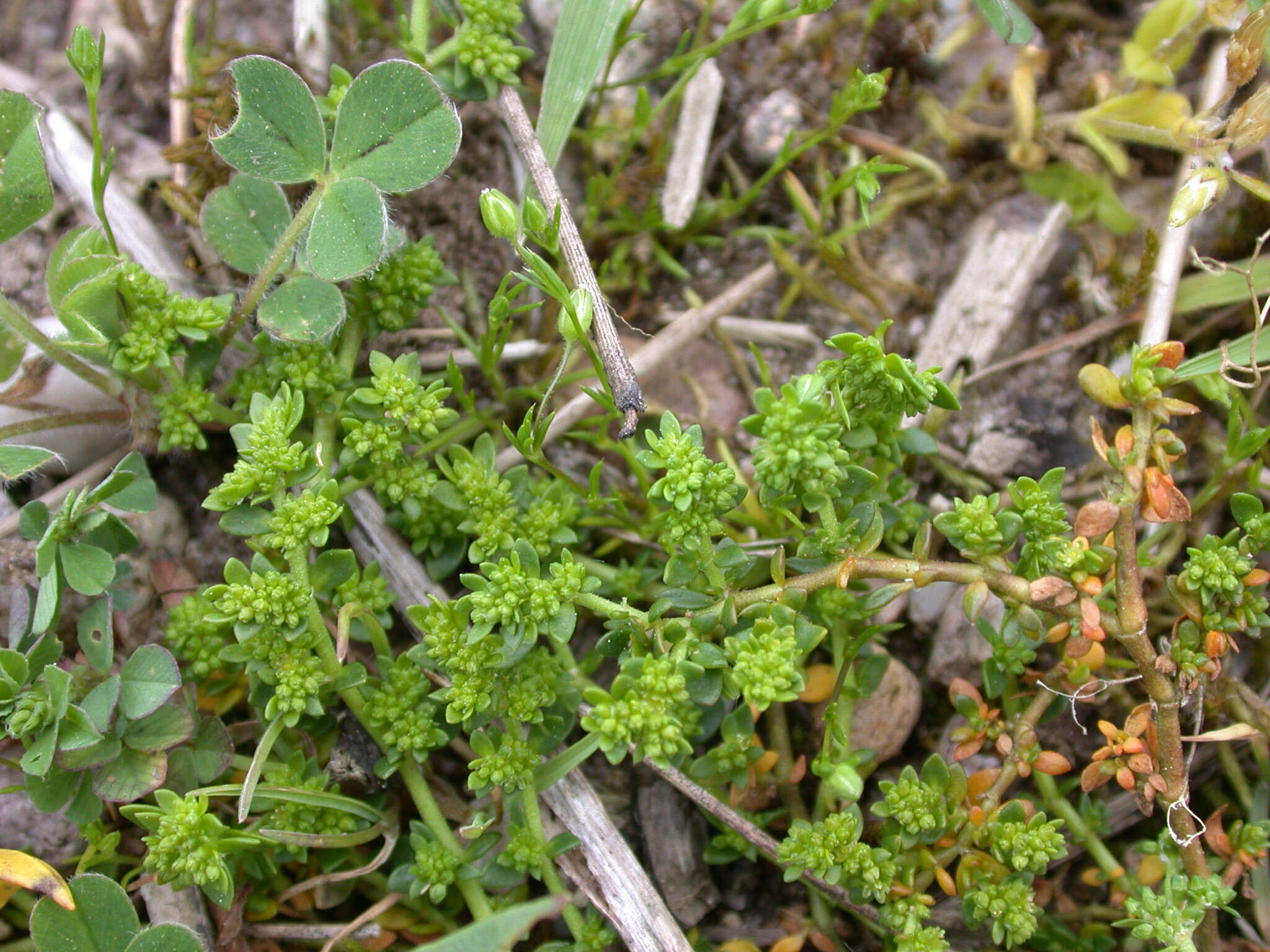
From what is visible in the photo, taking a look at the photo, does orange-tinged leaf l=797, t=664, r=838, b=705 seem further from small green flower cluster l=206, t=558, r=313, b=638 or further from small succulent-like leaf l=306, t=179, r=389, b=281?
small succulent-like leaf l=306, t=179, r=389, b=281

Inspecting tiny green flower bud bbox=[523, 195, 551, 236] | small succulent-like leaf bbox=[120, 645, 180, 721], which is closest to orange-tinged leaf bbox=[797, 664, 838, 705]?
tiny green flower bud bbox=[523, 195, 551, 236]

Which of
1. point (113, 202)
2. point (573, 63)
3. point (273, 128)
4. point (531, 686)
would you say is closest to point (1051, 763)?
point (531, 686)

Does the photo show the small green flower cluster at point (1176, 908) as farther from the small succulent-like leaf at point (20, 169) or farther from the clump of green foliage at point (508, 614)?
the small succulent-like leaf at point (20, 169)

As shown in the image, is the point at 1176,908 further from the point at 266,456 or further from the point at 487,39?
the point at 487,39

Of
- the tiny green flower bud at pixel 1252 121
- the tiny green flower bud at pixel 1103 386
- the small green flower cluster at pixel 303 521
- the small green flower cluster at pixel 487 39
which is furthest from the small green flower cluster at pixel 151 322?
the tiny green flower bud at pixel 1252 121

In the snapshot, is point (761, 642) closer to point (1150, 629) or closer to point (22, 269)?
point (1150, 629)

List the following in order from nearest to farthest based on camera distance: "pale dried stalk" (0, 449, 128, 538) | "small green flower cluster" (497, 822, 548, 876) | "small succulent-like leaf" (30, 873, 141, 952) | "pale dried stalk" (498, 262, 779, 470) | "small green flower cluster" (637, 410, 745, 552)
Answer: "small green flower cluster" (637, 410, 745, 552), "small succulent-like leaf" (30, 873, 141, 952), "small green flower cluster" (497, 822, 548, 876), "pale dried stalk" (0, 449, 128, 538), "pale dried stalk" (498, 262, 779, 470)
